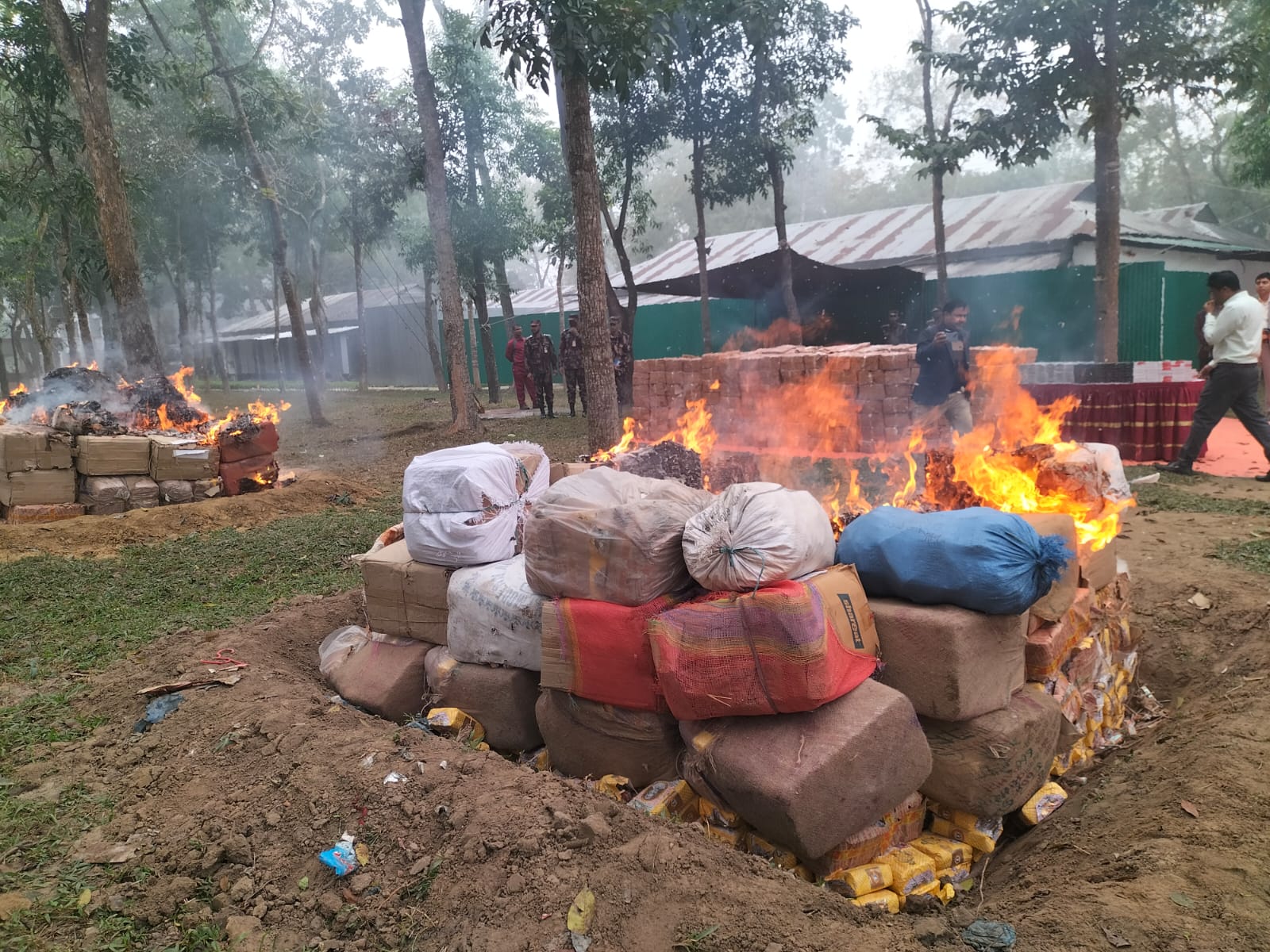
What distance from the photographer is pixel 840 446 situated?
726cm

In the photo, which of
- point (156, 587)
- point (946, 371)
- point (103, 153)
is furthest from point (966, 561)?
point (103, 153)

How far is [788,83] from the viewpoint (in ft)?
44.5

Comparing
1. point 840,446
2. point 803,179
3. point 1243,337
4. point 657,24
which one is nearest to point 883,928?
point 840,446

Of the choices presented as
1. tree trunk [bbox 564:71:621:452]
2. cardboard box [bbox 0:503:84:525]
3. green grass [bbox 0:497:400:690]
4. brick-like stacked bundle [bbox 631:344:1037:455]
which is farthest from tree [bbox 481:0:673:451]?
cardboard box [bbox 0:503:84:525]

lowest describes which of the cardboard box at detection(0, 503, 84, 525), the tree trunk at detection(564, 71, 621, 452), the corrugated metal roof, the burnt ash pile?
the cardboard box at detection(0, 503, 84, 525)

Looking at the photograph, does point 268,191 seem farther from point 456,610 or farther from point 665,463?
point 456,610

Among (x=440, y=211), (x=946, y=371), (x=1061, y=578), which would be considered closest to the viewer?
(x=1061, y=578)

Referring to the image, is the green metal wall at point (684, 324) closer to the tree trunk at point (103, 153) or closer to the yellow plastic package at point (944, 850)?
the tree trunk at point (103, 153)

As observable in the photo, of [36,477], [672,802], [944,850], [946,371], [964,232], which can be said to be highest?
[964,232]

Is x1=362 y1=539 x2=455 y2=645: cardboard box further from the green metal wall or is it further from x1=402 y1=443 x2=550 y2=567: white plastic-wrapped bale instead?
the green metal wall

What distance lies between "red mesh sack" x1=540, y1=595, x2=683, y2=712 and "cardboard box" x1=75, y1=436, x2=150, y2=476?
293 inches

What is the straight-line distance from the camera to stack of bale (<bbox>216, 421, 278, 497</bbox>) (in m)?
9.24

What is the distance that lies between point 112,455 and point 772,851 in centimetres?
858

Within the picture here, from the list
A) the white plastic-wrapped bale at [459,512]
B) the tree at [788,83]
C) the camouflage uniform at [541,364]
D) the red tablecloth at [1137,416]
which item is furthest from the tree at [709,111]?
the white plastic-wrapped bale at [459,512]
